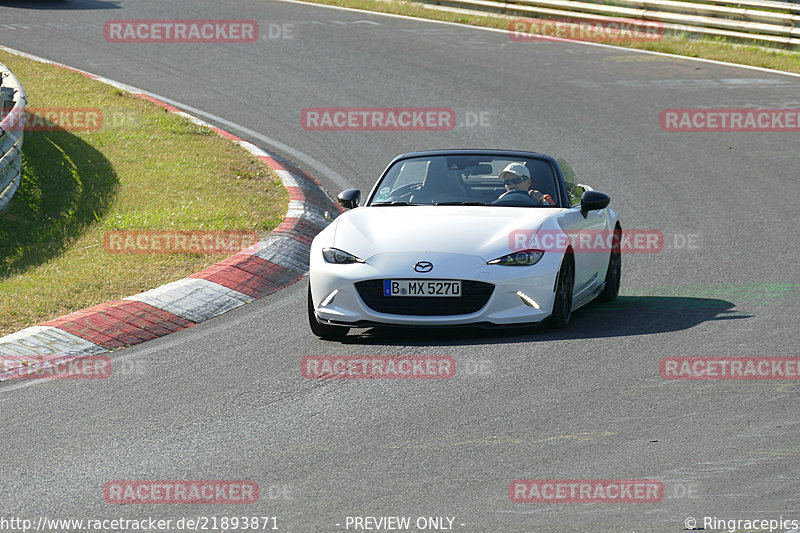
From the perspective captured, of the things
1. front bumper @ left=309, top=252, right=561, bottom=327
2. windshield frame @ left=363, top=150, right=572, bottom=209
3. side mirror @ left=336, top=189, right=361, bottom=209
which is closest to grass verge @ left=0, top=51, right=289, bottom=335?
side mirror @ left=336, top=189, right=361, bottom=209

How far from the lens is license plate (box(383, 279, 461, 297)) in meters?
8.23

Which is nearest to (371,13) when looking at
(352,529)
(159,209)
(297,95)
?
(297,95)

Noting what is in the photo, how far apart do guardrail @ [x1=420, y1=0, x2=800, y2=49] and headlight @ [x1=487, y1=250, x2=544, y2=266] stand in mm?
16335

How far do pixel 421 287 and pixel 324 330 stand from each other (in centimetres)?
86

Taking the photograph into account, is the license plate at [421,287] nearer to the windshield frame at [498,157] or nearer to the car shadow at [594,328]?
the car shadow at [594,328]

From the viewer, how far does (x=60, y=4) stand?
28.9 m

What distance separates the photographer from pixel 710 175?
15.3 meters

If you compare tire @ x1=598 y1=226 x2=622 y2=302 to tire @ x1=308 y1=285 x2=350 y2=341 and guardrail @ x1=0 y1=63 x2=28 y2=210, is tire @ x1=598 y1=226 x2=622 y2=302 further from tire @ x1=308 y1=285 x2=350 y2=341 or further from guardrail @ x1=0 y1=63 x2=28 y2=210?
guardrail @ x1=0 y1=63 x2=28 y2=210

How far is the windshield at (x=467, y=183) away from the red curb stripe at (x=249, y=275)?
1291 mm

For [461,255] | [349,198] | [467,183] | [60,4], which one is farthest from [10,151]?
[60,4]

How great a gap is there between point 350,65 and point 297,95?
96.4 inches

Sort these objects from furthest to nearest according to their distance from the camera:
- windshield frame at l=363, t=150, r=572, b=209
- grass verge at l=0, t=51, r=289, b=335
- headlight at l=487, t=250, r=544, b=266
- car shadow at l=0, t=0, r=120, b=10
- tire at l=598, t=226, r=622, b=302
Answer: car shadow at l=0, t=0, r=120, b=10 → grass verge at l=0, t=51, r=289, b=335 → tire at l=598, t=226, r=622, b=302 → windshield frame at l=363, t=150, r=572, b=209 → headlight at l=487, t=250, r=544, b=266

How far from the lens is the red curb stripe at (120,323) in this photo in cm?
869

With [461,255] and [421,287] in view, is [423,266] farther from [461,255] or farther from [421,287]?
[461,255]
